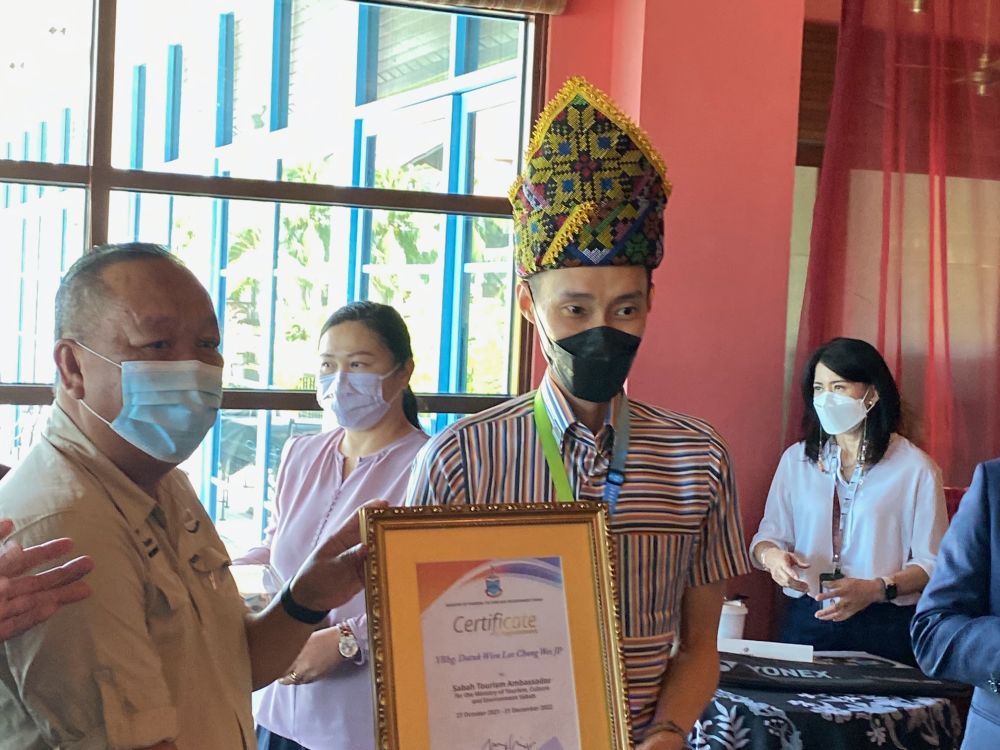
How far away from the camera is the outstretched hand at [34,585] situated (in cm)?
120

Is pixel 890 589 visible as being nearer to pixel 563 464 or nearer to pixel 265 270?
pixel 563 464

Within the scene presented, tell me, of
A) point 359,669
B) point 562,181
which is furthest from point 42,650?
point 359,669

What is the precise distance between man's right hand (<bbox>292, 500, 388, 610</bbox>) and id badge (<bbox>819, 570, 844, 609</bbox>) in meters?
2.20

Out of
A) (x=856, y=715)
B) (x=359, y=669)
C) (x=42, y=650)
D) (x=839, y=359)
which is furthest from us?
(x=839, y=359)

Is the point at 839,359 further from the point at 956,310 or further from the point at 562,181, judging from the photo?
the point at 562,181

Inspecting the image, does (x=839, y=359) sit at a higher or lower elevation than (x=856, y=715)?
higher

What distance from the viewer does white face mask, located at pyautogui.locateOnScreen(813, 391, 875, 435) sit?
3727 mm

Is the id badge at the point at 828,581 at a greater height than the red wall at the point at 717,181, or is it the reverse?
the red wall at the point at 717,181

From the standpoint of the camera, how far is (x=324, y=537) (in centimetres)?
239

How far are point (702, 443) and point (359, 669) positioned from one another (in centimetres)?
115

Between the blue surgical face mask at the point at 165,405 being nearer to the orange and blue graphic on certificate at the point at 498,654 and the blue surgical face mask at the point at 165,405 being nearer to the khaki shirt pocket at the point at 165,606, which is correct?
the khaki shirt pocket at the point at 165,606

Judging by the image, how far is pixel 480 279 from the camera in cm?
416

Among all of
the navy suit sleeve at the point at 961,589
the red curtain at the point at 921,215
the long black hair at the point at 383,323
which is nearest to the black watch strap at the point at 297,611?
the navy suit sleeve at the point at 961,589

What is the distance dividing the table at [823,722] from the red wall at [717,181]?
1.12m
